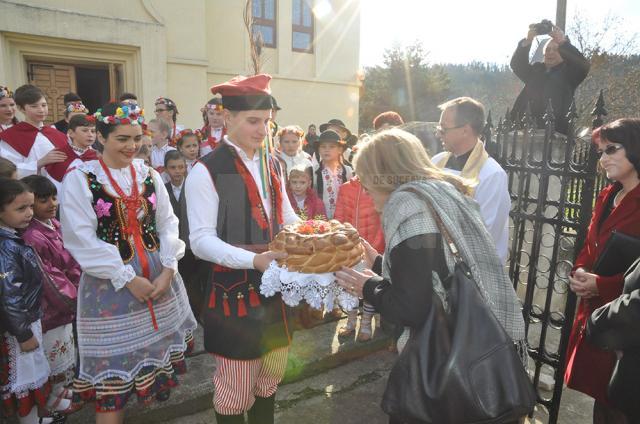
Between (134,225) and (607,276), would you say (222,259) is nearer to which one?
(134,225)

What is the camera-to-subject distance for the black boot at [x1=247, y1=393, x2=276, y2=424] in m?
2.72

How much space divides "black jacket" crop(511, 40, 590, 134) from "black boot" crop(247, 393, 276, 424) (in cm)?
362

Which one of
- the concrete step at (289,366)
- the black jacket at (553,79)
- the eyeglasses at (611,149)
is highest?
the black jacket at (553,79)

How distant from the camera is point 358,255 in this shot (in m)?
2.40

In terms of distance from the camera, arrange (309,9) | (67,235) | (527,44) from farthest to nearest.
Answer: (309,9) < (527,44) < (67,235)

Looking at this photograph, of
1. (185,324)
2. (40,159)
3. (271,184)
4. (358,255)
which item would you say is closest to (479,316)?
(358,255)

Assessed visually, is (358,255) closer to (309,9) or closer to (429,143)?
(429,143)

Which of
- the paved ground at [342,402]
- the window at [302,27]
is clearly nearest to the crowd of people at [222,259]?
the paved ground at [342,402]

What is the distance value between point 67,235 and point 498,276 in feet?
7.80

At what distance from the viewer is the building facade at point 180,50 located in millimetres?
9883

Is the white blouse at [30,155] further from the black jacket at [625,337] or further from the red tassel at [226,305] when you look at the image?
the black jacket at [625,337]

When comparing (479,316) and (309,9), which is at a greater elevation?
(309,9)

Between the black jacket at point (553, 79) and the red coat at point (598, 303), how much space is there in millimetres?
1973

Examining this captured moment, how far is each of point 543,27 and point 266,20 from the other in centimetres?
1162
